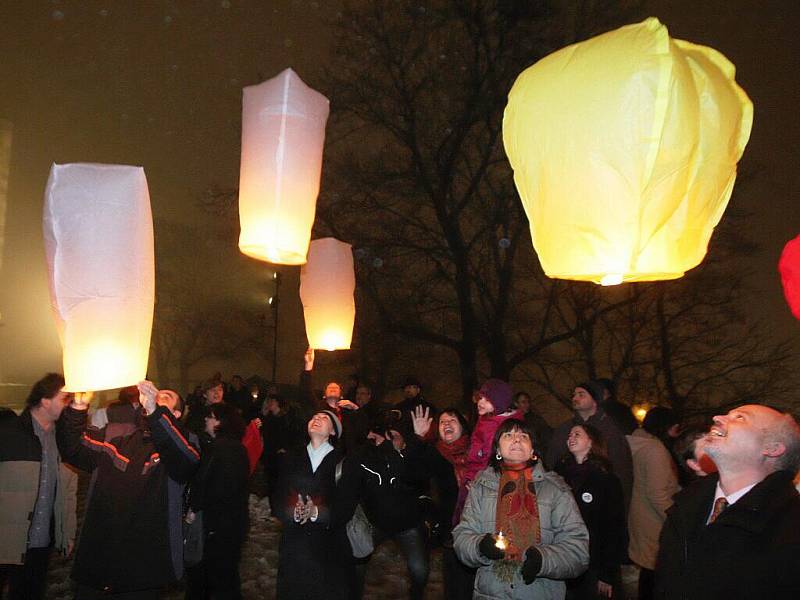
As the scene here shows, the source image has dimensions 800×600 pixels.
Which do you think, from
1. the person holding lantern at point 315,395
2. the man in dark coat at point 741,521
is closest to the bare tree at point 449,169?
the person holding lantern at point 315,395

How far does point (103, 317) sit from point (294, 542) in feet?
6.01

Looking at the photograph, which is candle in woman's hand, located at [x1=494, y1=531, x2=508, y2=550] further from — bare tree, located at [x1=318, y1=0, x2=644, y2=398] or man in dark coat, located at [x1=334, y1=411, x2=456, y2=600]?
bare tree, located at [x1=318, y1=0, x2=644, y2=398]

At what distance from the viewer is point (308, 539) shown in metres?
4.19

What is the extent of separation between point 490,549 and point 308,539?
1435 millimetres

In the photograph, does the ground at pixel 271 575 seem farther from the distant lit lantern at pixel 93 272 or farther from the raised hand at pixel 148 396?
the distant lit lantern at pixel 93 272

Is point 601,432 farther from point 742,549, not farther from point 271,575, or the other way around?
point 271,575

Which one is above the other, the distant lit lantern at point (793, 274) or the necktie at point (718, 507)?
the distant lit lantern at point (793, 274)

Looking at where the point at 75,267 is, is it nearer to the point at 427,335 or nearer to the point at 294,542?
the point at 294,542

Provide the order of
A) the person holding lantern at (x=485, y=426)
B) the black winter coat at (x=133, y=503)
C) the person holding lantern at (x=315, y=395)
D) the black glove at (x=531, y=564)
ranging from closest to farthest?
the black glove at (x=531, y=564), the black winter coat at (x=133, y=503), the person holding lantern at (x=485, y=426), the person holding lantern at (x=315, y=395)

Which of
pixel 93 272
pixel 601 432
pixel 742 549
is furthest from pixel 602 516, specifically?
pixel 93 272

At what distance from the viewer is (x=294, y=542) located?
4.19 metres

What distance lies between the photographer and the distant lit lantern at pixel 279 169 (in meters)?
3.81

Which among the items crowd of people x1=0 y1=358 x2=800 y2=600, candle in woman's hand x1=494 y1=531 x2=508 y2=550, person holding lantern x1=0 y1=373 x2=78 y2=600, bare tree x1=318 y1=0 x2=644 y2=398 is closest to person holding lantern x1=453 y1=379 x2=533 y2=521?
crowd of people x1=0 y1=358 x2=800 y2=600

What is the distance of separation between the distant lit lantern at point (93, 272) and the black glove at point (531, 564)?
2.16 m
